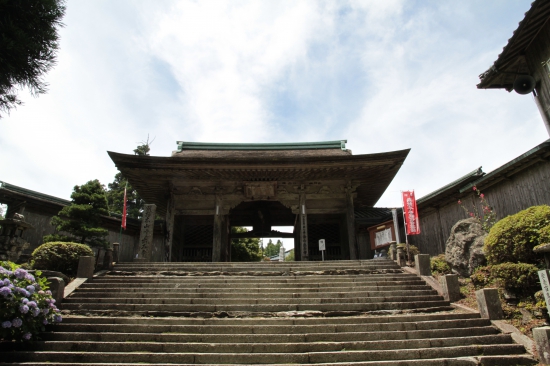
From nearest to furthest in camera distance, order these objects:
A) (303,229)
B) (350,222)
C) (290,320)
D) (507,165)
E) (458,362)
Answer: (458,362)
(290,320)
(507,165)
(303,229)
(350,222)

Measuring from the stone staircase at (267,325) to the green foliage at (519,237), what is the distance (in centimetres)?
191

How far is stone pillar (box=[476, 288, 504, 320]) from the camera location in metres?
7.16

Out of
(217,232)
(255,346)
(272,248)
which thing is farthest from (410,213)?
(272,248)

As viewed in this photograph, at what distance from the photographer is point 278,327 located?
6996 millimetres

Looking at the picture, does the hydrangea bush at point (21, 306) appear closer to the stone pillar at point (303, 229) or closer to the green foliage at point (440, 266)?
the stone pillar at point (303, 229)

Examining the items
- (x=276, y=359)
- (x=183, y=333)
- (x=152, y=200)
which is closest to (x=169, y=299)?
(x=183, y=333)

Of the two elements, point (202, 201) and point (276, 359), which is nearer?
point (276, 359)

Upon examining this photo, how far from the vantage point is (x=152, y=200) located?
19250 mm

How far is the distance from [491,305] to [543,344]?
5.83 ft

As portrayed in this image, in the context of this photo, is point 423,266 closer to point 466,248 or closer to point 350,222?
point 466,248

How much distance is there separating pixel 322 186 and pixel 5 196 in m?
14.9

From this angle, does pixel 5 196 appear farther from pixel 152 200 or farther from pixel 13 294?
pixel 13 294

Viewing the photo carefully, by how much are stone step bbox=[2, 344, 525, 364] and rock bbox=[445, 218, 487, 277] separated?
4287 millimetres

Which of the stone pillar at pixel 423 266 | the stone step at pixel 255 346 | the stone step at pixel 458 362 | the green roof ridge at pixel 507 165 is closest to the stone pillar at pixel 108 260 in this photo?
the stone step at pixel 255 346
